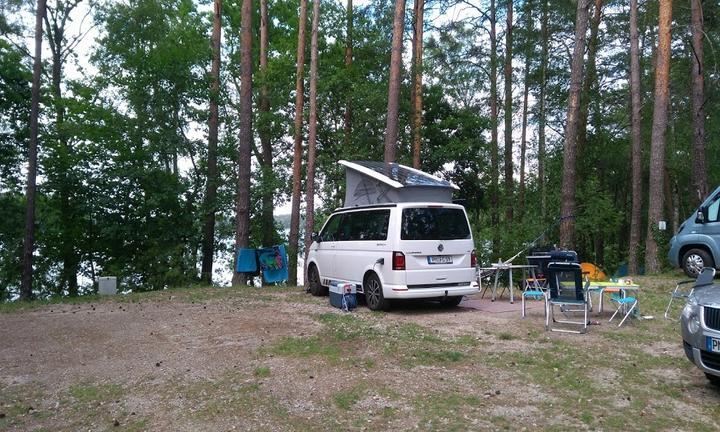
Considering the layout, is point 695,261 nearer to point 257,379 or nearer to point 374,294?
point 374,294

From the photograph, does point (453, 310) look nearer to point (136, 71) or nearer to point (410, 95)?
point (410, 95)

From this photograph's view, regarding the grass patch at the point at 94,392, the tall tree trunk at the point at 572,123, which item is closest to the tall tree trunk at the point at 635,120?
the tall tree trunk at the point at 572,123

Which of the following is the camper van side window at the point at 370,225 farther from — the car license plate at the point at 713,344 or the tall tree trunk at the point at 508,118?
the tall tree trunk at the point at 508,118

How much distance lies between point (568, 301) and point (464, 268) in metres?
2.02

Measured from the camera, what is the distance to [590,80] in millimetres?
21203

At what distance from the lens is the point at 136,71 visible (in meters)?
18.6

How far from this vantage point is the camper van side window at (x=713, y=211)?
11.4m

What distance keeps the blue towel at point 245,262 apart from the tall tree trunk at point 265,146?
429 cm

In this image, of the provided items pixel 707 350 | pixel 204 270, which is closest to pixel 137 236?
pixel 204 270

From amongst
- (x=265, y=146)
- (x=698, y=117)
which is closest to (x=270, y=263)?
(x=265, y=146)

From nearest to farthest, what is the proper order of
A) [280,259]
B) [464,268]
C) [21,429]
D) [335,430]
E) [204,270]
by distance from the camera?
[335,430], [21,429], [464,268], [280,259], [204,270]

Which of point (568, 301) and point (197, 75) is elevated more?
point (197, 75)

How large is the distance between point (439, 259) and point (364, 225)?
1.56m

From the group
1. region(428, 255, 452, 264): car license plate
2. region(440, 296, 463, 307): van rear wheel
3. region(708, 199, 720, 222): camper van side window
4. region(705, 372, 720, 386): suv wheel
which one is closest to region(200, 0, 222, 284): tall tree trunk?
region(440, 296, 463, 307): van rear wheel
